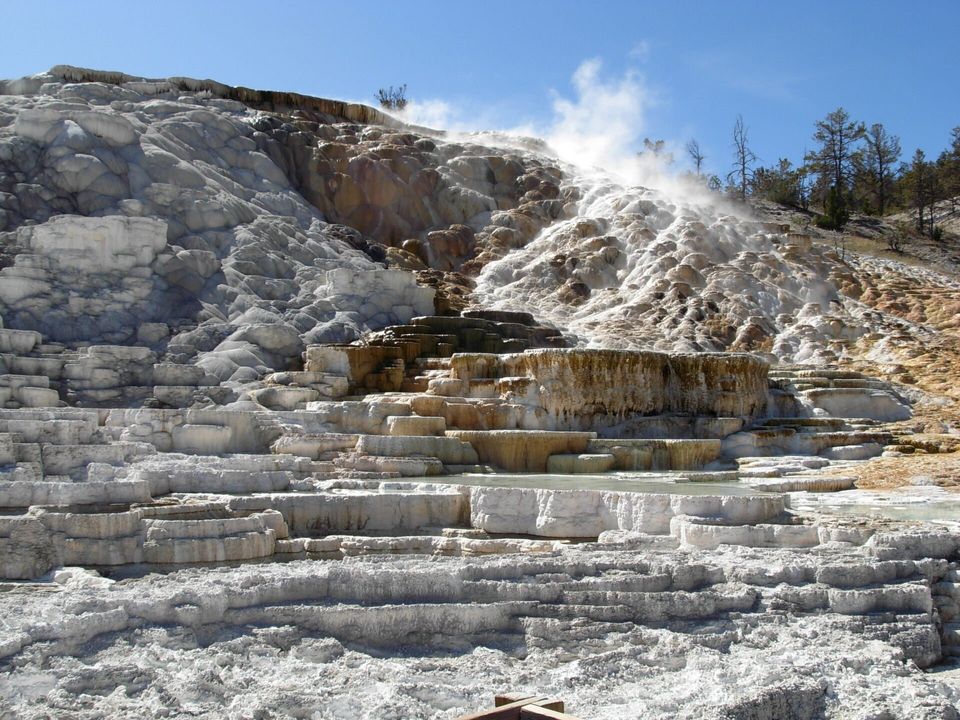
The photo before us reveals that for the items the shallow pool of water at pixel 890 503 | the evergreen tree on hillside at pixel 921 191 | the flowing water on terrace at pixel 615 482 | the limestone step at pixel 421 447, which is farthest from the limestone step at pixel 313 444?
the evergreen tree on hillside at pixel 921 191

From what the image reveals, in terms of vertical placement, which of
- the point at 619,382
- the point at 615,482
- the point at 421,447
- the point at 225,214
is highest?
the point at 225,214

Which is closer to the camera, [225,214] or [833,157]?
[225,214]

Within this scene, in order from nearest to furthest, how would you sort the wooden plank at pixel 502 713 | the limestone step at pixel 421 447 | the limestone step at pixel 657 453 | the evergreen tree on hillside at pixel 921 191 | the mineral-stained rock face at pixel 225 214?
the wooden plank at pixel 502 713
the limestone step at pixel 421 447
the limestone step at pixel 657 453
the mineral-stained rock face at pixel 225 214
the evergreen tree on hillside at pixel 921 191

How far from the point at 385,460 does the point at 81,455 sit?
3.53 m

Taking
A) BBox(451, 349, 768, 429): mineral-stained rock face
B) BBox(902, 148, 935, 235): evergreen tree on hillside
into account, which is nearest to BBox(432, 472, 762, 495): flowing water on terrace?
BBox(451, 349, 768, 429): mineral-stained rock face

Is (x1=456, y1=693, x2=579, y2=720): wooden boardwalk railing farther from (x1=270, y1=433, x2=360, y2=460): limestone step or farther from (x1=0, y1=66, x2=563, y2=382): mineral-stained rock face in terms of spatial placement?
(x1=0, y1=66, x2=563, y2=382): mineral-stained rock face

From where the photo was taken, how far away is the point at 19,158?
20.1m

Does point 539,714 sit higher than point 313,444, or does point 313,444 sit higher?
point 313,444

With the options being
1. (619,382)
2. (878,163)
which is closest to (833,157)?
(878,163)

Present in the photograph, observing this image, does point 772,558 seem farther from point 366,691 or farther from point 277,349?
point 277,349

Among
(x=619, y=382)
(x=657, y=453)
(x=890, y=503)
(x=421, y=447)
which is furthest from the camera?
(x=619, y=382)

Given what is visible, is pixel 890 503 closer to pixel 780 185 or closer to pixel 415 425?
pixel 415 425

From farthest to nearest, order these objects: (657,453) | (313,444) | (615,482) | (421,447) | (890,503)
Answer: (657,453)
(421,447)
(313,444)
(615,482)
(890,503)

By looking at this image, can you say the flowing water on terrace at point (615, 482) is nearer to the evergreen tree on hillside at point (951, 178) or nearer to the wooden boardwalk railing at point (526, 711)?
the wooden boardwalk railing at point (526, 711)
